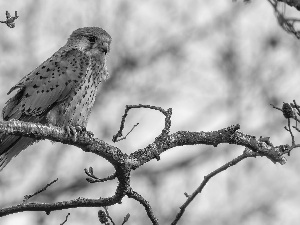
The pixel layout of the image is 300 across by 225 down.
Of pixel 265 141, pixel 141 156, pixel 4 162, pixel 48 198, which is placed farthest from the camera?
pixel 48 198

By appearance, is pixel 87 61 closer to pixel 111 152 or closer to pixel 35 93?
pixel 35 93

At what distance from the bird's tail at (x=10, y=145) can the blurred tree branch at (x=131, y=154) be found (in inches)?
60.9

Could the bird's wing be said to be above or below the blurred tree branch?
above

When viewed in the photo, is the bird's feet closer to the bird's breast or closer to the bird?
the bird

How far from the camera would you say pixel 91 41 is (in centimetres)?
877

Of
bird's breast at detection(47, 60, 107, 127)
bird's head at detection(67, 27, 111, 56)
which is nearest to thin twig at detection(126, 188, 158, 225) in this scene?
bird's breast at detection(47, 60, 107, 127)

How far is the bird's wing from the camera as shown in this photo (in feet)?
25.0

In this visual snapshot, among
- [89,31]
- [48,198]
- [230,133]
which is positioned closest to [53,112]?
[89,31]

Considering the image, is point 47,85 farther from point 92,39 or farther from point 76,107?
point 92,39

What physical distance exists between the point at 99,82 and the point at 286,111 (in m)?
3.10

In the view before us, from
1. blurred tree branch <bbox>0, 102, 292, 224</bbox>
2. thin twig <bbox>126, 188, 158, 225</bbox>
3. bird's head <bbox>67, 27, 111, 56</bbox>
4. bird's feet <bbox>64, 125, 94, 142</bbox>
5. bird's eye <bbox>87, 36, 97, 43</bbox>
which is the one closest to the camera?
blurred tree branch <bbox>0, 102, 292, 224</bbox>

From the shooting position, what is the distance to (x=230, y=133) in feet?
19.5

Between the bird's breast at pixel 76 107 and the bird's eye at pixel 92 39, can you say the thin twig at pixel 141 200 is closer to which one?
the bird's breast at pixel 76 107

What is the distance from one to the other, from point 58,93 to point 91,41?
1300 millimetres
